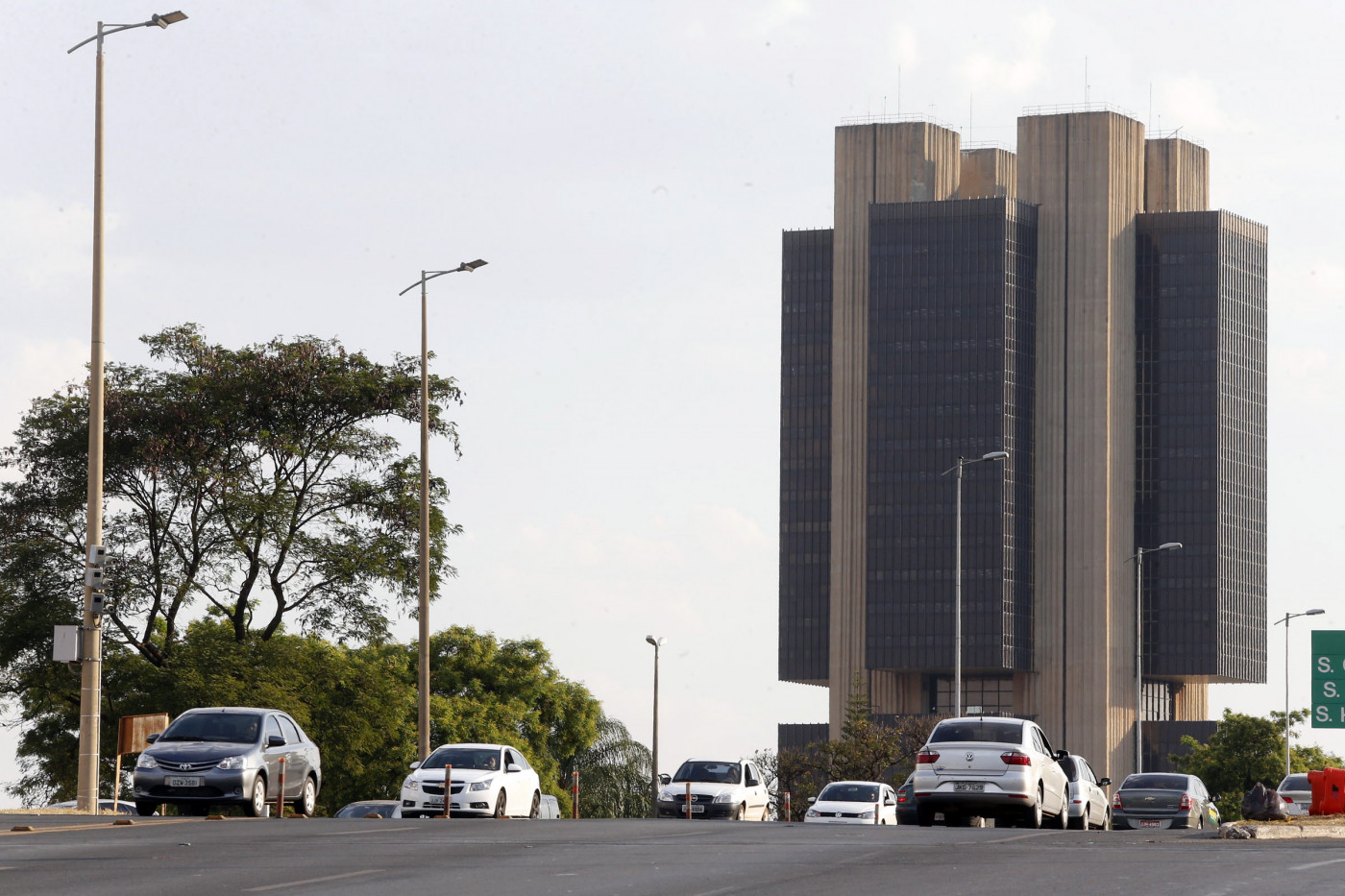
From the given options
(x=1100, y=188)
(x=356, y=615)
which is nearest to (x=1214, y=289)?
(x=1100, y=188)

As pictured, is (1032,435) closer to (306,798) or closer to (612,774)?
(612,774)

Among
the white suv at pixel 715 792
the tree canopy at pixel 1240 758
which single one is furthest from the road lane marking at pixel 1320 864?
the tree canopy at pixel 1240 758

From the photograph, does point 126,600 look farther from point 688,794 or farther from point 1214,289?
point 1214,289

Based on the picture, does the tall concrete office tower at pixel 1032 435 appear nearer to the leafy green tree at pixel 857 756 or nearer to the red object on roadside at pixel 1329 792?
the leafy green tree at pixel 857 756

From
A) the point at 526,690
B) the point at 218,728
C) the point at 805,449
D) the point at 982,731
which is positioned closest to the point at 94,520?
the point at 218,728

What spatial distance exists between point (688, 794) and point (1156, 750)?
116 metres

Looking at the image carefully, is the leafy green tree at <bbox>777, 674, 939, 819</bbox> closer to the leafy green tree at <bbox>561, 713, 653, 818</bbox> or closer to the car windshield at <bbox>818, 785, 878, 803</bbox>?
the leafy green tree at <bbox>561, 713, 653, 818</bbox>

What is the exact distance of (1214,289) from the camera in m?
154

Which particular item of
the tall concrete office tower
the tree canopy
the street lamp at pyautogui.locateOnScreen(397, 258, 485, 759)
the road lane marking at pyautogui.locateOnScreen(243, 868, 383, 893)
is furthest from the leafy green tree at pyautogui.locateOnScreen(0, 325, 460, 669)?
the tall concrete office tower

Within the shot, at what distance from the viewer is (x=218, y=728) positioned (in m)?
30.1

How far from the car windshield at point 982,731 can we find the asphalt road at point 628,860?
3.32 metres

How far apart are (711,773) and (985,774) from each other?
16.8 metres

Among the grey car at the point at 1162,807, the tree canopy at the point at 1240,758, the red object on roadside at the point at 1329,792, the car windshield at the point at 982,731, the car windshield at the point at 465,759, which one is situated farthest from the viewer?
the tree canopy at the point at 1240,758

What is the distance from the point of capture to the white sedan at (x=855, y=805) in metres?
42.7
